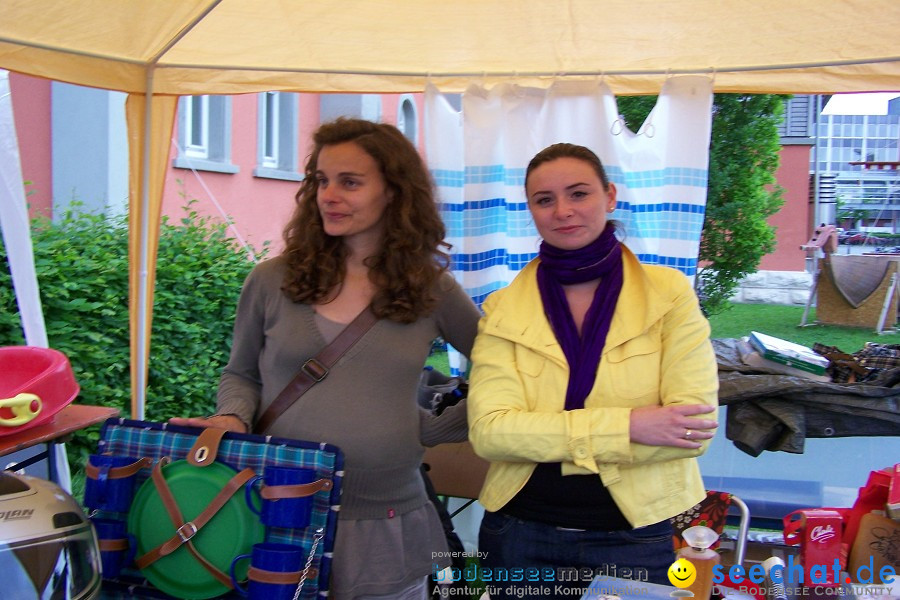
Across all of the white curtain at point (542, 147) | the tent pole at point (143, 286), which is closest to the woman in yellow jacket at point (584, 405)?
the white curtain at point (542, 147)

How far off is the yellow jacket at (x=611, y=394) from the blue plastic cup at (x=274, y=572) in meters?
0.50

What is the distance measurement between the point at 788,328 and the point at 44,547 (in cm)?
1074

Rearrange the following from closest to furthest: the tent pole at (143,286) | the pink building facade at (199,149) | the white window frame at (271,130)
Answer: the tent pole at (143,286), the pink building facade at (199,149), the white window frame at (271,130)

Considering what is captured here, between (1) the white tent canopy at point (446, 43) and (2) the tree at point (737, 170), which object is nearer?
(1) the white tent canopy at point (446, 43)

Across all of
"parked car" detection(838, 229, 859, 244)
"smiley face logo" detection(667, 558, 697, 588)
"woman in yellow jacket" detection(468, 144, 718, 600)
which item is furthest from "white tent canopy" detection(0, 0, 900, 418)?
"parked car" detection(838, 229, 859, 244)

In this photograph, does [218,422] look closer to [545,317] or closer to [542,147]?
[545,317]

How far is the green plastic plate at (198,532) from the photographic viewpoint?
197 cm

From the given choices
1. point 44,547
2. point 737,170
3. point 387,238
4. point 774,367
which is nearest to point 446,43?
point 387,238

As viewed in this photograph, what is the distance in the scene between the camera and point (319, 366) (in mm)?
2158

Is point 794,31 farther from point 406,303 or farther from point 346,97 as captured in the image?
point 346,97

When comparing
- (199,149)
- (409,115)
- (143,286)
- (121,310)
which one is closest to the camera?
(143,286)

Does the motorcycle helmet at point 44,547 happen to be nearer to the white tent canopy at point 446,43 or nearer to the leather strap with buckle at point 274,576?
the leather strap with buckle at point 274,576

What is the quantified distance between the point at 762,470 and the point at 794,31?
1982 millimetres

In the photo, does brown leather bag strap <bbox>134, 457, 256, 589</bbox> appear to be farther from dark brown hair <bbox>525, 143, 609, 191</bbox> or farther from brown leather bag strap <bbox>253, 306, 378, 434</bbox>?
dark brown hair <bbox>525, 143, 609, 191</bbox>
